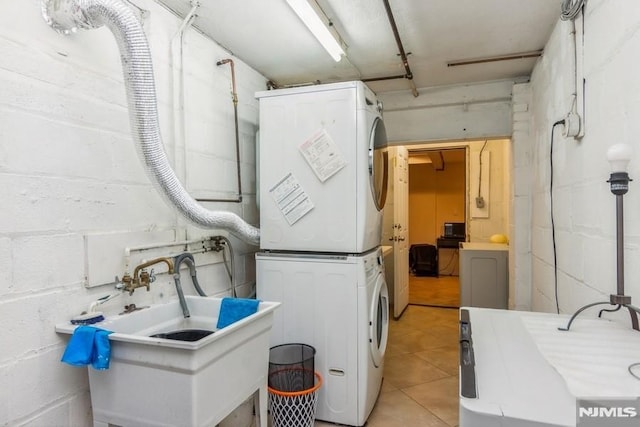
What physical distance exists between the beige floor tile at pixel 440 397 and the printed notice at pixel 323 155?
66.6 inches

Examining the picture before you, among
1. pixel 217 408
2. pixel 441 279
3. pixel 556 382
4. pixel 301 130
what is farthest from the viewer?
pixel 441 279

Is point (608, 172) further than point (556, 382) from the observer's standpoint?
Yes

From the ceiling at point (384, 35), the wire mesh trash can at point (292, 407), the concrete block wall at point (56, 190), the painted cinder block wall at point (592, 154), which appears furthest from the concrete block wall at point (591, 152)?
the concrete block wall at point (56, 190)

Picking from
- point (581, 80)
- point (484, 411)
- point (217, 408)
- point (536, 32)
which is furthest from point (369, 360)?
point (536, 32)

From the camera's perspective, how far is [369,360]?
88.0 inches

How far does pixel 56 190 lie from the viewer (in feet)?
4.70

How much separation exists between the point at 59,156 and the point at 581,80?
2.40 meters

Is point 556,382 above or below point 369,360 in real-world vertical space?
above

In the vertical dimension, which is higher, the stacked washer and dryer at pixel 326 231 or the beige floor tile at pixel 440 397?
the stacked washer and dryer at pixel 326 231

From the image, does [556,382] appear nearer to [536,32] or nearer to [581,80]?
[581,80]

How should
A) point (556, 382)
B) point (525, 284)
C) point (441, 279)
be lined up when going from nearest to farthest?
1. point (556, 382)
2. point (525, 284)
3. point (441, 279)

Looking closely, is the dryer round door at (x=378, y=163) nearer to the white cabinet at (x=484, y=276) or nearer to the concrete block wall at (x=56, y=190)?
the concrete block wall at (x=56, y=190)

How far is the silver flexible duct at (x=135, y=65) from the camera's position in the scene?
138 centimetres

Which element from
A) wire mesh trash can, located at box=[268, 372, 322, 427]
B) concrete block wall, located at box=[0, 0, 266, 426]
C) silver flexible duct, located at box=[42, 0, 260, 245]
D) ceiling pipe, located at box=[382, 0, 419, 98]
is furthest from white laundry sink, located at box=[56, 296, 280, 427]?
ceiling pipe, located at box=[382, 0, 419, 98]
